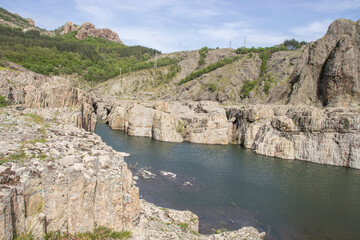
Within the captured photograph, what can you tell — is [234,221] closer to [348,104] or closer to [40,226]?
[40,226]

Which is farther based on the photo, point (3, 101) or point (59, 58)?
point (59, 58)

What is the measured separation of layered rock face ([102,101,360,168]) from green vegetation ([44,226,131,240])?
47718 millimetres

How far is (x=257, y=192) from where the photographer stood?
34.6 metres

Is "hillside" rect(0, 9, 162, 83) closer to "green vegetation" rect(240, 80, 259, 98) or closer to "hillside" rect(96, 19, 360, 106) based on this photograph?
"hillside" rect(96, 19, 360, 106)

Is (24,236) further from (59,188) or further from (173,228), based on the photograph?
(173,228)

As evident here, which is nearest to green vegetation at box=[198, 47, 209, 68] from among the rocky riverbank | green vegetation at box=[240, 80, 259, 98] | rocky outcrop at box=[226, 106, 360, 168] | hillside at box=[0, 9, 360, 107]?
hillside at box=[0, 9, 360, 107]

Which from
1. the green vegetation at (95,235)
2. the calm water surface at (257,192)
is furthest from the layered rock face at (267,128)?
the green vegetation at (95,235)

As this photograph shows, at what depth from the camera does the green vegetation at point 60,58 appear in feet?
376

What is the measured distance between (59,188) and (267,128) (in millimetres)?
55579

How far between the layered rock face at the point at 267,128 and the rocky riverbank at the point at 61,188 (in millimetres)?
43798


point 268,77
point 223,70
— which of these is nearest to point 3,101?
point 268,77

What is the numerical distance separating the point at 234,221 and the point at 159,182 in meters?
12.7

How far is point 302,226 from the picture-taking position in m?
26.1

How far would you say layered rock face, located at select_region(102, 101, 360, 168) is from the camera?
5003 cm
